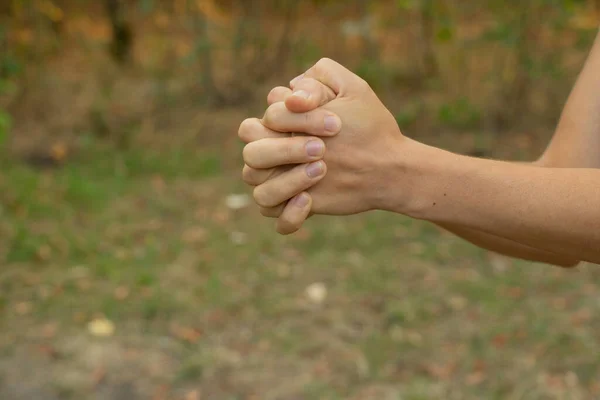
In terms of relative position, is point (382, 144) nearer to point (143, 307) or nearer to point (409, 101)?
point (143, 307)

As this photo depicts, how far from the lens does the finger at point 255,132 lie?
1.56 m

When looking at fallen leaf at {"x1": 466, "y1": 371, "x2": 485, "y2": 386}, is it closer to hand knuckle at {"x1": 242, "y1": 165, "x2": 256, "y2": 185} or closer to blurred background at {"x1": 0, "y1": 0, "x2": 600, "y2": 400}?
blurred background at {"x1": 0, "y1": 0, "x2": 600, "y2": 400}

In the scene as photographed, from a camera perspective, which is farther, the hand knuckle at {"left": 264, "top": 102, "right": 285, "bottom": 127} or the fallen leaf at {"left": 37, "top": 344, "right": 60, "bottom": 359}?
the fallen leaf at {"left": 37, "top": 344, "right": 60, "bottom": 359}

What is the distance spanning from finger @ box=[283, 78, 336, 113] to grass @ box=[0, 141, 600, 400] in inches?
70.3

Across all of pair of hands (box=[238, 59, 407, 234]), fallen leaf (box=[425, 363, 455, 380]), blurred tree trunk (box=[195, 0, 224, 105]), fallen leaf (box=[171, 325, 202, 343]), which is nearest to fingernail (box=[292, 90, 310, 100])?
pair of hands (box=[238, 59, 407, 234])

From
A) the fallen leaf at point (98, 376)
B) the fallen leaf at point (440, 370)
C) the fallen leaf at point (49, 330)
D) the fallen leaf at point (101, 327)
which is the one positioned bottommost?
the fallen leaf at point (49, 330)

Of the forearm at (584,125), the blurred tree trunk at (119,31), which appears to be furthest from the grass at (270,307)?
the blurred tree trunk at (119,31)

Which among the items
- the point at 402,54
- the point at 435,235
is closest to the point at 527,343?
the point at 435,235

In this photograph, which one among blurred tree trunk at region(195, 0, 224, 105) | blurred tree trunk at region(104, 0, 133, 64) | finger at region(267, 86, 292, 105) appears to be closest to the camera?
Answer: finger at region(267, 86, 292, 105)

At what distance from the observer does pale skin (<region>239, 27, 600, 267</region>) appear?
1417 mm

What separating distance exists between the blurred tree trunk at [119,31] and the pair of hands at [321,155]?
5.29 metres

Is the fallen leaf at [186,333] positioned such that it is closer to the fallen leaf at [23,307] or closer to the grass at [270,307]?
the grass at [270,307]

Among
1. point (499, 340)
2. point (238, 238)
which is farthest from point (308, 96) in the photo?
point (238, 238)

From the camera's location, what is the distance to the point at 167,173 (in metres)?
5.30
